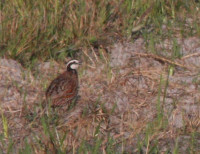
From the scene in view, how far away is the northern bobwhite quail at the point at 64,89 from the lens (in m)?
6.42

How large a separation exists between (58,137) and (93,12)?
270 cm

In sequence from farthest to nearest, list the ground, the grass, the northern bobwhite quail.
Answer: the grass
the northern bobwhite quail
the ground

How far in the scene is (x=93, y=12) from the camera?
7.51 metres

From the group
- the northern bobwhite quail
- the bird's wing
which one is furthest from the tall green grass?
the bird's wing

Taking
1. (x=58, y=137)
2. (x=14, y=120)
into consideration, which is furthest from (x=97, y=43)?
(x=58, y=137)

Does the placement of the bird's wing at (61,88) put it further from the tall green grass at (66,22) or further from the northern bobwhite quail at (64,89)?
the tall green grass at (66,22)

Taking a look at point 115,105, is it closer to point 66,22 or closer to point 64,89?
point 64,89

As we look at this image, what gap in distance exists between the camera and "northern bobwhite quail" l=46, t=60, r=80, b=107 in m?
6.42

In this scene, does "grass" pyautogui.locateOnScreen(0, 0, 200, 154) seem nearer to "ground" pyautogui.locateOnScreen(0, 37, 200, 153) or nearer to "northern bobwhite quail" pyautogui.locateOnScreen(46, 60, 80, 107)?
"ground" pyautogui.locateOnScreen(0, 37, 200, 153)

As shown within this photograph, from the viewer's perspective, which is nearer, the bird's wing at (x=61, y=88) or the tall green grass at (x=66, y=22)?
the bird's wing at (x=61, y=88)

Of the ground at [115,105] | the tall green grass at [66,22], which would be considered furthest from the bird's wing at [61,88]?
the tall green grass at [66,22]

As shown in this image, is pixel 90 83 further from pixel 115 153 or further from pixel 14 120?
pixel 115 153

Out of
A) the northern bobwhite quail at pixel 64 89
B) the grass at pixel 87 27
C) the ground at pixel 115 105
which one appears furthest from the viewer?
the grass at pixel 87 27

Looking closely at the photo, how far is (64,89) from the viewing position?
6.59 meters
